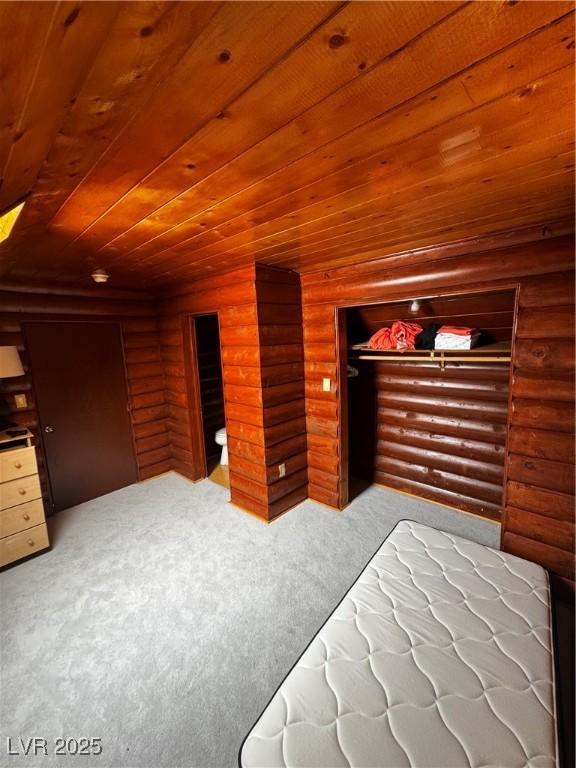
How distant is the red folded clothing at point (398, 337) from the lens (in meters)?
2.79

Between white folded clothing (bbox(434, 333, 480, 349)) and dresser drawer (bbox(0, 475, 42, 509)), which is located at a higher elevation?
white folded clothing (bbox(434, 333, 480, 349))

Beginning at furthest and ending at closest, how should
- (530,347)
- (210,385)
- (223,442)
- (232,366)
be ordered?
(210,385), (223,442), (232,366), (530,347)

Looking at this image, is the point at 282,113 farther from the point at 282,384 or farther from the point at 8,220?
the point at 282,384

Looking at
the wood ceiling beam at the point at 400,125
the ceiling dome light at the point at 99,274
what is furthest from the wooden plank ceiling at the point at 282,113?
the ceiling dome light at the point at 99,274

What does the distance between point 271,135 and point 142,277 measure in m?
2.49

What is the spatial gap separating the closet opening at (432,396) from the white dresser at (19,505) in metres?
2.58

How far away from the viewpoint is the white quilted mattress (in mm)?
1083

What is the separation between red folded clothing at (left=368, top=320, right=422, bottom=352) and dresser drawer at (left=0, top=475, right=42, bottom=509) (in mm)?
3046

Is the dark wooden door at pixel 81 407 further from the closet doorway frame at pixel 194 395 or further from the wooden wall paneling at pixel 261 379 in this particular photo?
the wooden wall paneling at pixel 261 379

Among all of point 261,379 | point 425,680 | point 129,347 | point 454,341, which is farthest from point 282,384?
point 425,680

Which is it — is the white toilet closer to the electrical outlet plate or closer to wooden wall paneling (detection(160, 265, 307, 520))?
wooden wall paneling (detection(160, 265, 307, 520))

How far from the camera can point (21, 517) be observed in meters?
2.45

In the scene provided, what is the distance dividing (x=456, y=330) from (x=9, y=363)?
11.5 feet

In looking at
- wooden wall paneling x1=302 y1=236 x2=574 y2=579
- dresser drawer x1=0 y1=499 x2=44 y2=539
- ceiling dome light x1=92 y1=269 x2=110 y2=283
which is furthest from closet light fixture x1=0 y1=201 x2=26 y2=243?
wooden wall paneling x1=302 y1=236 x2=574 y2=579
